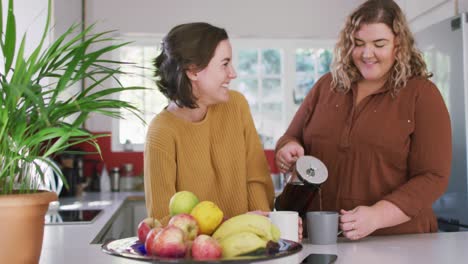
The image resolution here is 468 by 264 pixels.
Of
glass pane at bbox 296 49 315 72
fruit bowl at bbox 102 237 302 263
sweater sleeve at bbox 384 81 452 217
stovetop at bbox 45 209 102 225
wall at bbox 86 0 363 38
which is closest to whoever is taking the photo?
fruit bowl at bbox 102 237 302 263

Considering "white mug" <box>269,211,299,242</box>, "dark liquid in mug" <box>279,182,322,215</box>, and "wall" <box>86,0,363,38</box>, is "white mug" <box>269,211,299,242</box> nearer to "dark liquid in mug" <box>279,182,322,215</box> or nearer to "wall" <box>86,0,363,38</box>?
"dark liquid in mug" <box>279,182,322,215</box>

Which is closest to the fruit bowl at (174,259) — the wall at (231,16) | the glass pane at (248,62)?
Answer: the wall at (231,16)

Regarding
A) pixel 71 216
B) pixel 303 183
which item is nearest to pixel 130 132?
pixel 71 216

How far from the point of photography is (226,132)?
201 centimetres

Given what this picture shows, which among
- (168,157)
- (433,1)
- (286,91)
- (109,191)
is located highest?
(433,1)

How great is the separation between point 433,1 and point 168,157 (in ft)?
7.53

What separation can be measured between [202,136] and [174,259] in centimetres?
90

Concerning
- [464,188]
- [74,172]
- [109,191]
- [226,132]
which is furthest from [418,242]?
[109,191]

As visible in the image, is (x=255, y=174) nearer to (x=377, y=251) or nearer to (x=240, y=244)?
(x=377, y=251)

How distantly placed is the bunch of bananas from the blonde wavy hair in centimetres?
91

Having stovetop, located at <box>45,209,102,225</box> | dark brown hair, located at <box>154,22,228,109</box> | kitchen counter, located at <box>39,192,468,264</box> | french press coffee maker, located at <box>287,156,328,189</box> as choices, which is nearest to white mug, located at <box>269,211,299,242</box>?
kitchen counter, located at <box>39,192,468,264</box>

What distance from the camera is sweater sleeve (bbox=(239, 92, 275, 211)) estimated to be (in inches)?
79.4

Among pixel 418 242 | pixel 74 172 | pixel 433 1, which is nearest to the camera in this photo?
pixel 418 242

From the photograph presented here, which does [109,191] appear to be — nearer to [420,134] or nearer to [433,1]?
[433,1]
